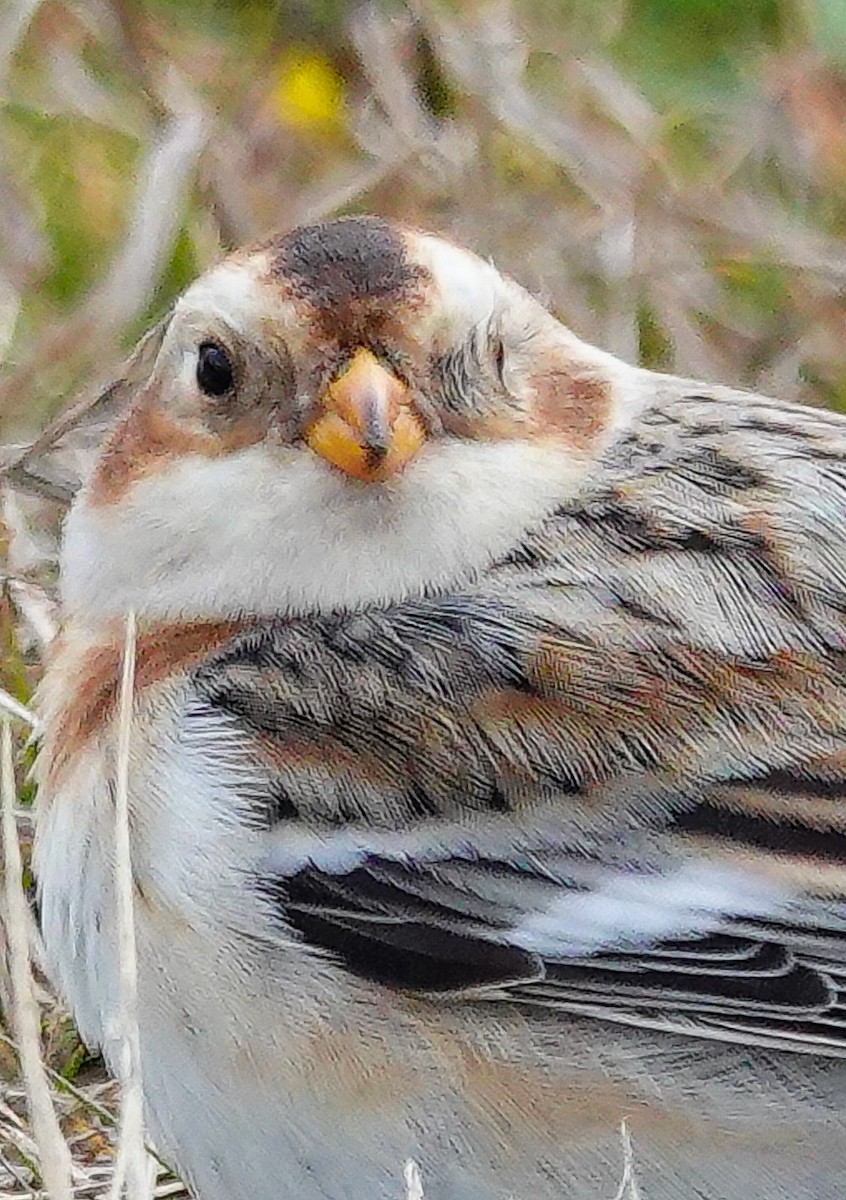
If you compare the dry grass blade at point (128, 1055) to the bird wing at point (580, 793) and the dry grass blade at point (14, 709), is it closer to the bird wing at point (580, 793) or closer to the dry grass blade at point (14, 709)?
the bird wing at point (580, 793)

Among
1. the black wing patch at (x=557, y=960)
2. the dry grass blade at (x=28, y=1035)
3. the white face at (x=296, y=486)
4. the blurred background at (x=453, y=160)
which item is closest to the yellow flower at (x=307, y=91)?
the blurred background at (x=453, y=160)

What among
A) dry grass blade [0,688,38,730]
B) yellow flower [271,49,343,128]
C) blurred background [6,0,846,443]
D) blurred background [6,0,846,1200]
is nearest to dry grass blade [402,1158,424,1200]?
dry grass blade [0,688,38,730]

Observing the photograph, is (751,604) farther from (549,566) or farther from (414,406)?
(414,406)

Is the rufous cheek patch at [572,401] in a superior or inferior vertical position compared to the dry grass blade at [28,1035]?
superior

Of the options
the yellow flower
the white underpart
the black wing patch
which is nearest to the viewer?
the black wing patch

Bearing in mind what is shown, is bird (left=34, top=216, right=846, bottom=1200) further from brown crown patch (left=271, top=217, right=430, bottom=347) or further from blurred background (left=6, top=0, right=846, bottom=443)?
blurred background (left=6, top=0, right=846, bottom=443)

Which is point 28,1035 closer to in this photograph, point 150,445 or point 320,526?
point 320,526

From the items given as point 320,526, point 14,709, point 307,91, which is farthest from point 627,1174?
point 307,91

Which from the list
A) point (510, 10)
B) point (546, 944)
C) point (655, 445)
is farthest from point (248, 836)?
point (510, 10)
